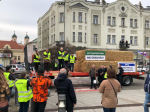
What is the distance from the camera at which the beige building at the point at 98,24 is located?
33188 mm

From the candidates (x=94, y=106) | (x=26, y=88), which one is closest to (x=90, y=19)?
(x=94, y=106)

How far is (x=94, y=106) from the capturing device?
26.7ft

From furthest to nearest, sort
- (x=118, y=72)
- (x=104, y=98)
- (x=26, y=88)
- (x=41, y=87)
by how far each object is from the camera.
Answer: (x=118, y=72)
(x=26, y=88)
(x=41, y=87)
(x=104, y=98)

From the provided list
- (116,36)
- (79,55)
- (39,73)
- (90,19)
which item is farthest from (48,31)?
(39,73)

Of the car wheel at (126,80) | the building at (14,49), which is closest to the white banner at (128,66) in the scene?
the car wheel at (126,80)

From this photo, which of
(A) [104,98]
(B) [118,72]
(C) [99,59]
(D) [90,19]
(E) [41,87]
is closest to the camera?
(A) [104,98]

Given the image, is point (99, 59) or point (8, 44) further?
point (8, 44)

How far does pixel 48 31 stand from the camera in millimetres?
38500

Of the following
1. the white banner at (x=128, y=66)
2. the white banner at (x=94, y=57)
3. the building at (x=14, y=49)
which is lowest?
the white banner at (x=128, y=66)

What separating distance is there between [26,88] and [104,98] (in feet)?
7.76

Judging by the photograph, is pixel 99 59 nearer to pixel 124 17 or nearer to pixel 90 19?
pixel 90 19

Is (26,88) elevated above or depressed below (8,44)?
below

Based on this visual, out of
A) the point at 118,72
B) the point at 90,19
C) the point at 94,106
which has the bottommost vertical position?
the point at 94,106

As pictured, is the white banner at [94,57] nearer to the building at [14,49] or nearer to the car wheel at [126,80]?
the car wheel at [126,80]
